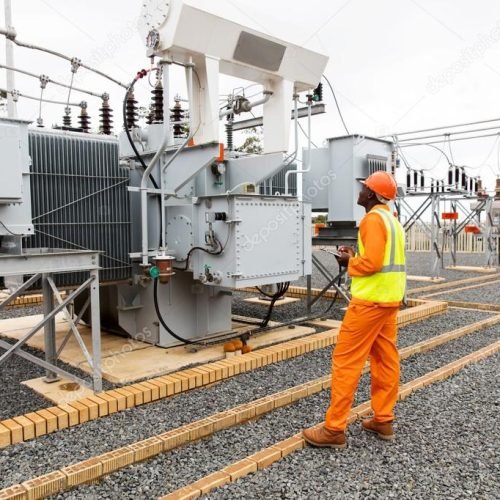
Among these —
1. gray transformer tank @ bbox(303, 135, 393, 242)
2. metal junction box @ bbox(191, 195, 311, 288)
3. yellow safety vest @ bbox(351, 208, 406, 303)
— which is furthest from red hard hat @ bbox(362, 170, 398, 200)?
gray transformer tank @ bbox(303, 135, 393, 242)

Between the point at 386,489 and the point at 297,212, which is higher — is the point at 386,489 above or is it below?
below

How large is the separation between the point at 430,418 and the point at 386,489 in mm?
1189

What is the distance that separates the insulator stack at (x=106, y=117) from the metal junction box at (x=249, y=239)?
1.60 m

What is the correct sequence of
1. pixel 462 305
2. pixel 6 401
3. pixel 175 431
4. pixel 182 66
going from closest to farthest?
pixel 175 431
pixel 6 401
pixel 182 66
pixel 462 305

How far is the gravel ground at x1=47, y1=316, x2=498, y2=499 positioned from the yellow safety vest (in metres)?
1.13

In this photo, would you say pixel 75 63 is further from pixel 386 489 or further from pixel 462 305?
pixel 462 305

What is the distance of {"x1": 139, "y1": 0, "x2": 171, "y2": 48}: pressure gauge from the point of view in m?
4.73

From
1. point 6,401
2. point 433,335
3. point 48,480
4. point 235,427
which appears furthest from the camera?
point 433,335

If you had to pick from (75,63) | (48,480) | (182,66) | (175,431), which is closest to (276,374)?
(175,431)

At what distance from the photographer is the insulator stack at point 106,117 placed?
20.3 ft

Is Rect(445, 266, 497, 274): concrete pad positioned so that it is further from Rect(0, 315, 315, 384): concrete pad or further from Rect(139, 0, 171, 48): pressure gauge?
Rect(139, 0, 171, 48): pressure gauge

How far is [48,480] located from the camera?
2.92 m

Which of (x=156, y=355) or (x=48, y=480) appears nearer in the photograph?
(x=48, y=480)

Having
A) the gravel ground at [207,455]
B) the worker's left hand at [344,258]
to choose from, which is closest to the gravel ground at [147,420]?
the gravel ground at [207,455]
